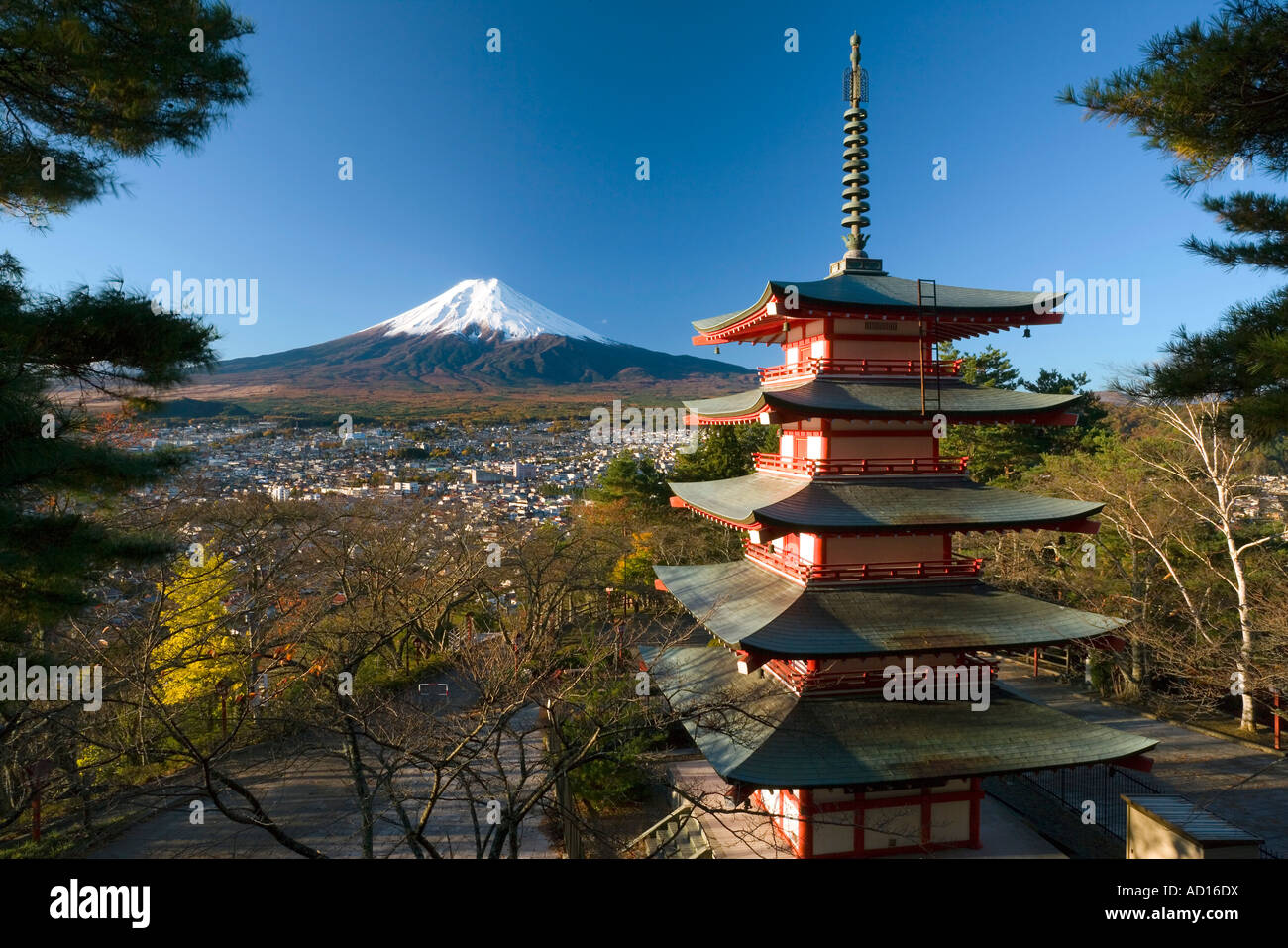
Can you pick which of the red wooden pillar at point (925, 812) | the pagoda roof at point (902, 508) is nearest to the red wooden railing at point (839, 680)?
the red wooden pillar at point (925, 812)

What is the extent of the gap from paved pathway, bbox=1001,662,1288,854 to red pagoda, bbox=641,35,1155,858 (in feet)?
17.9

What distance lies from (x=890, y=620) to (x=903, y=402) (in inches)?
130

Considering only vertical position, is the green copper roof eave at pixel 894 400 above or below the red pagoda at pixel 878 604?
above

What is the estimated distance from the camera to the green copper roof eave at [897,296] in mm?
9398

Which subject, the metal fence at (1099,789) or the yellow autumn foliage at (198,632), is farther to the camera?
the yellow autumn foliage at (198,632)

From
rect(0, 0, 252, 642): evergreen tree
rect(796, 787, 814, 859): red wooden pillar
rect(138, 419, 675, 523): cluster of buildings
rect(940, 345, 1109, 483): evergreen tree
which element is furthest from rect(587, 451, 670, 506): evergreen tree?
rect(0, 0, 252, 642): evergreen tree

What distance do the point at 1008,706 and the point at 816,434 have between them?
4.97 metres

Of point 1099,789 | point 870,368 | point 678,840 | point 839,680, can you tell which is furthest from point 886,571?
point 1099,789

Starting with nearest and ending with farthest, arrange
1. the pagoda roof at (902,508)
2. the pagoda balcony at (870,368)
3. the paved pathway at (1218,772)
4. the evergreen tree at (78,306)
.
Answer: the evergreen tree at (78,306) < the pagoda roof at (902,508) < the pagoda balcony at (870,368) < the paved pathway at (1218,772)

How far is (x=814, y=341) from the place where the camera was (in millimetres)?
10469

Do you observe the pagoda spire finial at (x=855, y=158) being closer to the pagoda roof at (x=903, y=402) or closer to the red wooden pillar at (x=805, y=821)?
the pagoda roof at (x=903, y=402)

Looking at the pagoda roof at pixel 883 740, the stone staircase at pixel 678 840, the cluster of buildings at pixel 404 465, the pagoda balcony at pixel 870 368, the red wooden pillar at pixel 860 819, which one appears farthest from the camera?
Answer: the cluster of buildings at pixel 404 465
